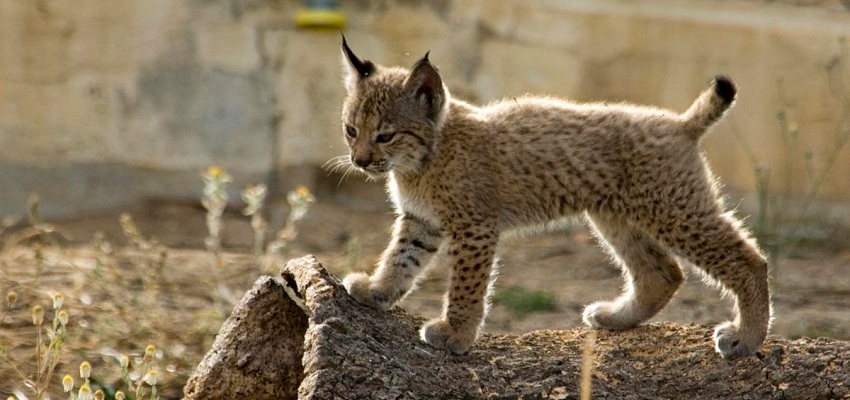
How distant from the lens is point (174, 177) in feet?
34.7

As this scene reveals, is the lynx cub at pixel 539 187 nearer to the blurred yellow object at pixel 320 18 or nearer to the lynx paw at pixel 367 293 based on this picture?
the lynx paw at pixel 367 293

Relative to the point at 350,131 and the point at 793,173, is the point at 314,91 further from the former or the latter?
the point at 350,131

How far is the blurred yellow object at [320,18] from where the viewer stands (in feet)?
33.7

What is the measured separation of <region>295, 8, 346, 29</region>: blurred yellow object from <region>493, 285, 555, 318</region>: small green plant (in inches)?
115

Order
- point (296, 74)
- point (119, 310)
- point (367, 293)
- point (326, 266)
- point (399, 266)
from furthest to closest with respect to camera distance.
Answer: point (296, 74), point (326, 266), point (119, 310), point (399, 266), point (367, 293)

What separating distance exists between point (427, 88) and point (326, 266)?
3349 millimetres

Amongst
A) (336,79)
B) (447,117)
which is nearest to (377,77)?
(447,117)

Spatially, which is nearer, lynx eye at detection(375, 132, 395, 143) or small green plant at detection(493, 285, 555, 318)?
lynx eye at detection(375, 132, 395, 143)

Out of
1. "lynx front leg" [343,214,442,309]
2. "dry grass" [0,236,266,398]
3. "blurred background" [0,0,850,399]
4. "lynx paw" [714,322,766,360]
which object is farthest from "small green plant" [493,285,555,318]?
"lynx paw" [714,322,766,360]

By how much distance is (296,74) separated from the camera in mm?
10531

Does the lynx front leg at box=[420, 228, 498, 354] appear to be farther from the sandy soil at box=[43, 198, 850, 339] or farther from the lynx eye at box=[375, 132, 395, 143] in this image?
the sandy soil at box=[43, 198, 850, 339]

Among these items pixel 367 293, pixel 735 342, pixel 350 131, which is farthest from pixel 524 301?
pixel 735 342

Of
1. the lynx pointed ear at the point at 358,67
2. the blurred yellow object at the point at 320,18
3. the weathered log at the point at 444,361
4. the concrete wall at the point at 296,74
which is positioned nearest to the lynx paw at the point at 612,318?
the weathered log at the point at 444,361

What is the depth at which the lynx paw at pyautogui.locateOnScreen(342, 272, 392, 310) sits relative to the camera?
5.38 meters
